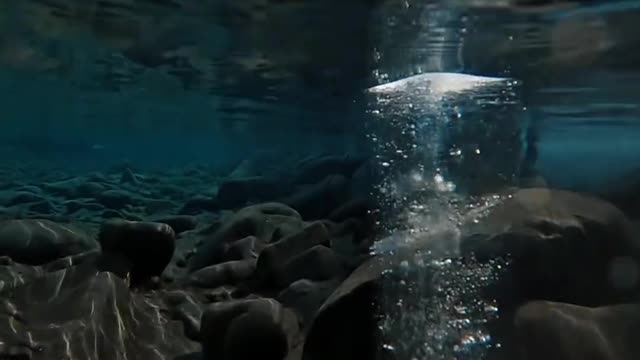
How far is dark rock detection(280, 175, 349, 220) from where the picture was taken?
14258 millimetres

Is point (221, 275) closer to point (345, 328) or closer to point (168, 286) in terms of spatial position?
point (168, 286)

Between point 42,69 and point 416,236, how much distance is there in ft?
62.6

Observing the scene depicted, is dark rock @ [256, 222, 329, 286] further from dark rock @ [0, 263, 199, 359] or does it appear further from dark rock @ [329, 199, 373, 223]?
dark rock @ [329, 199, 373, 223]

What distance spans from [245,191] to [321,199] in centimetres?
627

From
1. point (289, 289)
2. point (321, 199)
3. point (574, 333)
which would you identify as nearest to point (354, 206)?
point (321, 199)

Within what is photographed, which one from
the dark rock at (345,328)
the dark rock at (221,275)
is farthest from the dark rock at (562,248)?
the dark rock at (221,275)

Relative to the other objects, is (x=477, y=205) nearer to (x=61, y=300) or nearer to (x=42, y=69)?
(x=61, y=300)

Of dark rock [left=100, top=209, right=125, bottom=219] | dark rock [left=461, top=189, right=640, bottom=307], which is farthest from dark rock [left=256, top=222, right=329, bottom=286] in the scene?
dark rock [left=100, top=209, right=125, bottom=219]

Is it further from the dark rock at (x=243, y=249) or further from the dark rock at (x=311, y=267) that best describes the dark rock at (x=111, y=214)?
the dark rock at (x=311, y=267)

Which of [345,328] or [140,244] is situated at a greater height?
[140,244]

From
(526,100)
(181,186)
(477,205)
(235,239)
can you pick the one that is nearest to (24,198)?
(181,186)

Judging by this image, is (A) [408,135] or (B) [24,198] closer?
(A) [408,135]

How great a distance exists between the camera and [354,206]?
12664 millimetres

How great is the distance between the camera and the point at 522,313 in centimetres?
668
